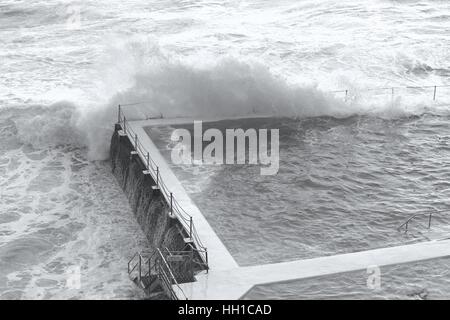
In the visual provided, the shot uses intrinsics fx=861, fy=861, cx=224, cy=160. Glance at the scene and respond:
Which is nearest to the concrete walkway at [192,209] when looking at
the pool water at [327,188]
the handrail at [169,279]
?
the pool water at [327,188]

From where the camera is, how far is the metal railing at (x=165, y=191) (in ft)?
60.9

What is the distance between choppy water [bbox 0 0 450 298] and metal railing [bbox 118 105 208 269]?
1.23m

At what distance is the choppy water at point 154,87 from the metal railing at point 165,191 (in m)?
1.23

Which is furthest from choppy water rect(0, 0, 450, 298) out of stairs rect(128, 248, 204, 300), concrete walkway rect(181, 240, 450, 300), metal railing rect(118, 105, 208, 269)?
concrete walkway rect(181, 240, 450, 300)

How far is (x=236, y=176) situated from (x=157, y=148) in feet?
8.86

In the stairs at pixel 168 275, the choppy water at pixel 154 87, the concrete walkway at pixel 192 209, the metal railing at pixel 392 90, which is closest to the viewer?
the stairs at pixel 168 275

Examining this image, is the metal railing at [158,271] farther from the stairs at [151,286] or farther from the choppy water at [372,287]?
the choppy water at [372,287]

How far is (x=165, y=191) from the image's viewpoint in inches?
837

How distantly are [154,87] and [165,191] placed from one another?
7.34 metres

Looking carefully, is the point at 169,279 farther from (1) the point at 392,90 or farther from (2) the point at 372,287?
(1) the point at 392,90

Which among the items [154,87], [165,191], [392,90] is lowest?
[392,90]

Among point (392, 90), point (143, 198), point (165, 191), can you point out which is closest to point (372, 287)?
point (165, 191)

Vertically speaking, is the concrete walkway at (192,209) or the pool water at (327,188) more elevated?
the concrete walkway at (192,209)

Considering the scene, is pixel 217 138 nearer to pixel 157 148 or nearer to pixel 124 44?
pixel 157 148
